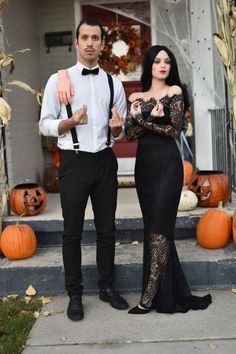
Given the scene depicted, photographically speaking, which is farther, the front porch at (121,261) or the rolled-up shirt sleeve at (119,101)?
the front porch at (121,261)

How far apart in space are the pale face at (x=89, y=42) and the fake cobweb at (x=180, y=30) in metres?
3.03

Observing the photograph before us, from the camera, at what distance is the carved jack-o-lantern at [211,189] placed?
199 inches

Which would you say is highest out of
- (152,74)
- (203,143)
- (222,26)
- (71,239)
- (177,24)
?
(177,24)

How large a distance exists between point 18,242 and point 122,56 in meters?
3.37

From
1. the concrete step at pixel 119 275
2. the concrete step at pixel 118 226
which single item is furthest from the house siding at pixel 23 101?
the concrete step at pixel 119 275

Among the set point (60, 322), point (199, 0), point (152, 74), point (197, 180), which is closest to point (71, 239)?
point (60, 322)

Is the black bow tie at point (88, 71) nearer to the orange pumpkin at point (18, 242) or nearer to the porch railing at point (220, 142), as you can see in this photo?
the orange pumpkin at point (18, 242)

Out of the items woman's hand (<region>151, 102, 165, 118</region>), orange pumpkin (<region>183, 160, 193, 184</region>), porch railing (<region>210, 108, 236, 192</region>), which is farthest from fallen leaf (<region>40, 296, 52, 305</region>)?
orange pumpkin (<region>183, 160, 193, 184</region>)

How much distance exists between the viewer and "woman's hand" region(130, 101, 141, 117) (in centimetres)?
351

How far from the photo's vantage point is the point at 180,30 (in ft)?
21.2

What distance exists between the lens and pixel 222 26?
12.9 ft

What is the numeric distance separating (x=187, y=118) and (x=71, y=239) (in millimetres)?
3404

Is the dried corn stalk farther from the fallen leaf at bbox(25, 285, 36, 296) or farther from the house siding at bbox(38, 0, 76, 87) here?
the house siding at bbox(38, 0, 76, 87)

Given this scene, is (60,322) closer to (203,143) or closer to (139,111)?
(139,111)
